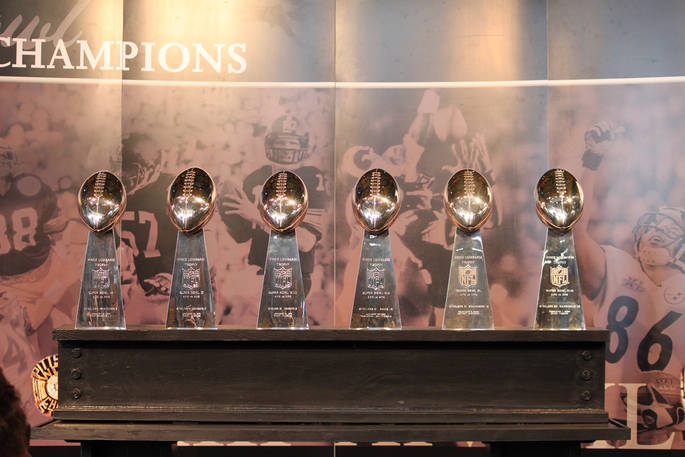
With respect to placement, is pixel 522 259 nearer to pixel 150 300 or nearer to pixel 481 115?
pixel 481 115

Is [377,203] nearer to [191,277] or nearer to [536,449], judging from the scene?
[191,277]

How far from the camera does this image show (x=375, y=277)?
1970mm

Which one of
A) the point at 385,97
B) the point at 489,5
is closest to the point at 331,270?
the point at 385,97

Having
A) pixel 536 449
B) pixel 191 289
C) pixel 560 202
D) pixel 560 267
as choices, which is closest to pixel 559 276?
pixel 560 267

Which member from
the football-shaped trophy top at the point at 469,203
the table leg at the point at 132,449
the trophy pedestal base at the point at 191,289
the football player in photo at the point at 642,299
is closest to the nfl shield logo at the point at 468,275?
the football-shaped trophy top at the point at 469,203

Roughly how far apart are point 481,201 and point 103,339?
1064mm

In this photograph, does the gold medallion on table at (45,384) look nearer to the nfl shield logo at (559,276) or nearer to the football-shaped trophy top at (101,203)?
the football-shaped trophy top at (101,203)

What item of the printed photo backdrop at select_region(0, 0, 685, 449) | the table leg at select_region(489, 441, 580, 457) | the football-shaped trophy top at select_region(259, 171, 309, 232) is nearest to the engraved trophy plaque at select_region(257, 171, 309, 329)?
the football-shaped trophy top at select_region(259, 171, 309, 232)

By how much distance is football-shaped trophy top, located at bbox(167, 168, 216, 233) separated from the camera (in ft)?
6.51

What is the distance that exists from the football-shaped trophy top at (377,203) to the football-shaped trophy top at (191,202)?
41cm

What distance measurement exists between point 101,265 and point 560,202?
1250 mm

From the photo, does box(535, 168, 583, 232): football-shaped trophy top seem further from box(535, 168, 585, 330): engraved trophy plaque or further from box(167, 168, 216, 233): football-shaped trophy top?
box(167, 168, 216, 233): football-shaped trophy top

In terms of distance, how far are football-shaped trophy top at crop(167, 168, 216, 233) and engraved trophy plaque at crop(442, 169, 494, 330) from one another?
66cm

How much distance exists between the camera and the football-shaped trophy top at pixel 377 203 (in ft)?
6.48
